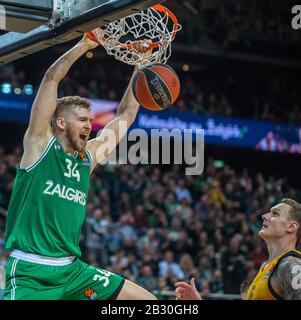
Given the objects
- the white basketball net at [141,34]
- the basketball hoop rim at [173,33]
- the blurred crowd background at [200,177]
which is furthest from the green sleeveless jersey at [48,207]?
the blurred crowd background at [200,177]

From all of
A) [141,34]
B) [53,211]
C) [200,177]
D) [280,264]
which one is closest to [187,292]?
[280,264]

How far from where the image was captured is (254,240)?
52.2ft

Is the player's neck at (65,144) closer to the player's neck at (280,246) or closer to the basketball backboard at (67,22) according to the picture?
the basketball backboard at (67,22)

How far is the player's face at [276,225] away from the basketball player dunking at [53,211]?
39.8 inches

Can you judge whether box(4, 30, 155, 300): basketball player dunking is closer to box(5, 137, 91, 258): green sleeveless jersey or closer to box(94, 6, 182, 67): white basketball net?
box(5, 137, 91, 258): green sleeveless jersey

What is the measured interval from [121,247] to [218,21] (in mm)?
9210

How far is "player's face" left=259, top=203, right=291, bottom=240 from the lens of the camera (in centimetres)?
601

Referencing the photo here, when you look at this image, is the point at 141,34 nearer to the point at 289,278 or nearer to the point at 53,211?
the point at 53,211

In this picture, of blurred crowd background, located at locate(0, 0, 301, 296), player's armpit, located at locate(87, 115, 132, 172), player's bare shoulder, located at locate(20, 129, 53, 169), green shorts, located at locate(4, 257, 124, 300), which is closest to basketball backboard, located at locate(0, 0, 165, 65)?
player's bare shoulder, located at locate(20, 129, 53, 169)

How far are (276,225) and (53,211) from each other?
5.36 feet

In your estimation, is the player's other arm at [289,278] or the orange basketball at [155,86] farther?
the orange basketball at [155,86]

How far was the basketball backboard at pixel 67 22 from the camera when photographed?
518cm
